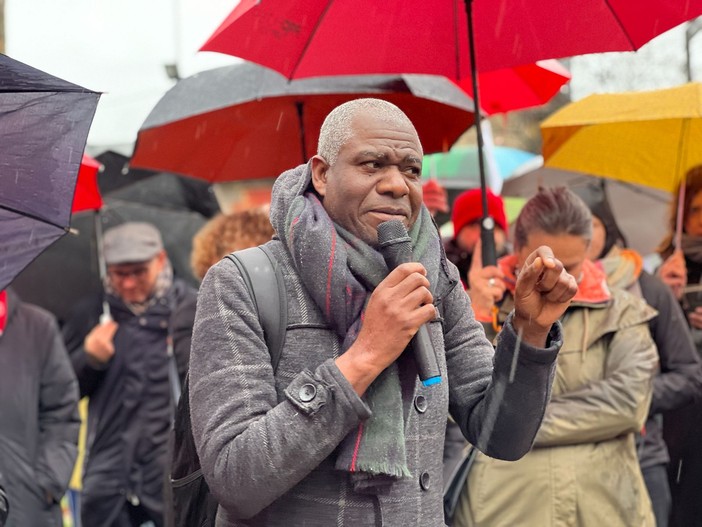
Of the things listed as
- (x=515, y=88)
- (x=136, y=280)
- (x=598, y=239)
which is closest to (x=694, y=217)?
(x=598, y=239)

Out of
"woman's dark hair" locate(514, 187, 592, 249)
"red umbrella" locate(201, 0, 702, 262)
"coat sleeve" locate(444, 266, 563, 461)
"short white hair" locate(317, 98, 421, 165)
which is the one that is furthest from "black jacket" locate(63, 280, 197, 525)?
"short white hair" locate(317, 98, 421, 165)

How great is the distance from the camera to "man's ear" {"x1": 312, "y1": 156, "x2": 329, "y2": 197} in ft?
9.64

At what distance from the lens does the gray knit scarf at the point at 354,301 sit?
8.80ft

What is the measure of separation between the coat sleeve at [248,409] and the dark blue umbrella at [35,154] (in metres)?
1.50

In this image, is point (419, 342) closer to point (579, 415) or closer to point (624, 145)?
point (579, 415)

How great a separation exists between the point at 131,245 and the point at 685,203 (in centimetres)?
328

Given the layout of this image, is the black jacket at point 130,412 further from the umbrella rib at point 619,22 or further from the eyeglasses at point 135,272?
the umbrella rib at point 619,22

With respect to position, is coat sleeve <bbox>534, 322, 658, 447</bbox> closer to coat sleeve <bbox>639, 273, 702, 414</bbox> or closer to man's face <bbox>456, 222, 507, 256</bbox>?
coat sleeve <bbox>639, 273, 702, 414</bbox>

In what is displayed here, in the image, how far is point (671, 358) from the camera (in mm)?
5430

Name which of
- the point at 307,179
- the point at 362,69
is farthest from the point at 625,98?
the point at 307,179

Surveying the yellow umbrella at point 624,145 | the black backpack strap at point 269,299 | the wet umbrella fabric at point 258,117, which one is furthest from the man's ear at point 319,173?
the yellow umbrella at point 624,145

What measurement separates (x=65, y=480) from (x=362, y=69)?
8.00ft

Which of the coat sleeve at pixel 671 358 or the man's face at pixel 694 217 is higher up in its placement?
the man's face at pixel 694 217

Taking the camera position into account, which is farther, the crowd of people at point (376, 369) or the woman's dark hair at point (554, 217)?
the woman's dark hair at point (554, 217)
